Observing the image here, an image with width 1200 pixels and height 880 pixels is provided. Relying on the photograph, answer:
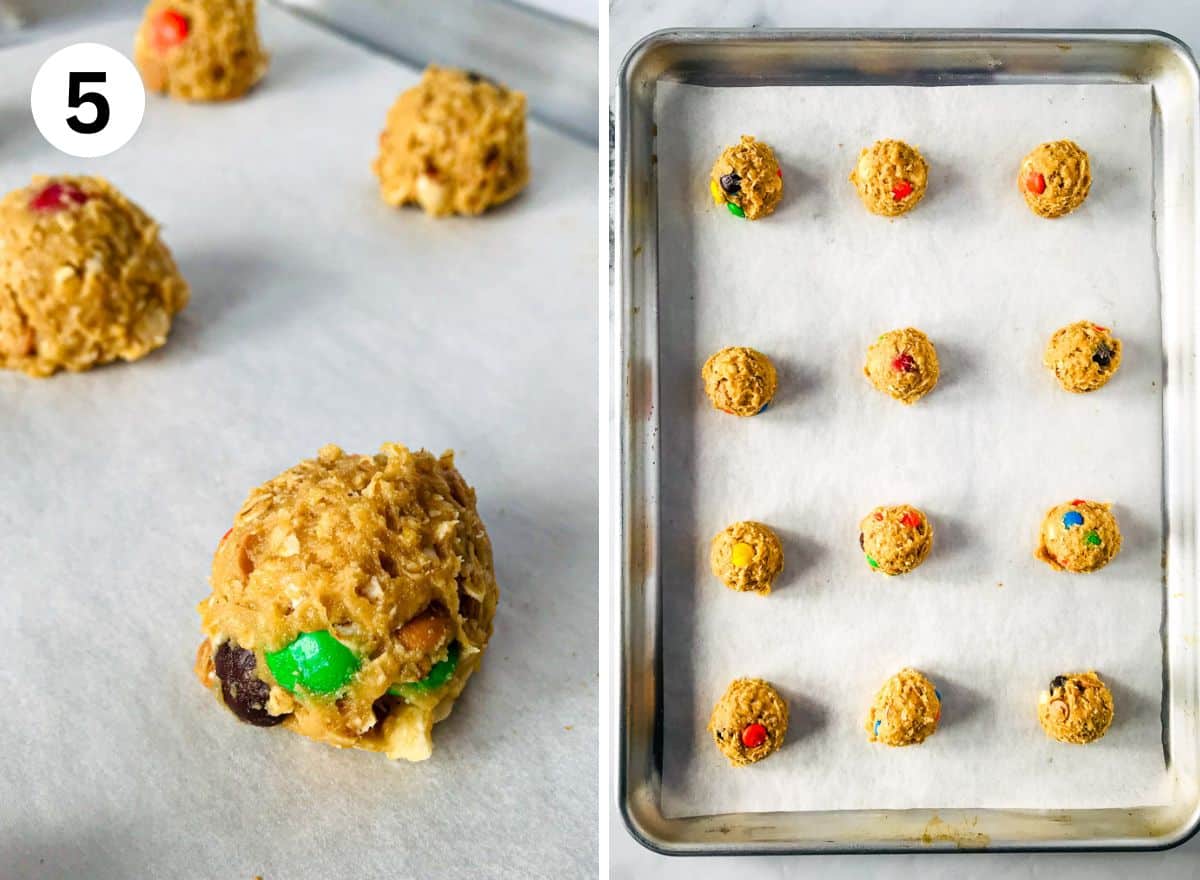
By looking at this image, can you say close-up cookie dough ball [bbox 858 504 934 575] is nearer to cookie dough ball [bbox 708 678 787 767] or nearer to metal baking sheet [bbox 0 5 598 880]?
cookie dough ball [bbox 708 678 787 767]

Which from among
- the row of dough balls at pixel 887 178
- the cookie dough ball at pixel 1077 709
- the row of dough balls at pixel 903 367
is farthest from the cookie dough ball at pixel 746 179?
the cookie dough ball at pixel 1077 709

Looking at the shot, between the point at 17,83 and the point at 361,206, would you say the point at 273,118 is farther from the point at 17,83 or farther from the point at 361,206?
the point at 17,83

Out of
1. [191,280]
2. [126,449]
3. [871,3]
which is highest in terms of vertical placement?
[871,3]

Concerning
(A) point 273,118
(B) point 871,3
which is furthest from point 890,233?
(A) point 273,118

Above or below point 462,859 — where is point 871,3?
above

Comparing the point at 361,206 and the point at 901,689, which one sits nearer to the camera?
the point at 901,689

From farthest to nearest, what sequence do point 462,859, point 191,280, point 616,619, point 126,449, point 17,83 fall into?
point 17,83
point 191,280
point 126,449
point 462,859
point 616,619

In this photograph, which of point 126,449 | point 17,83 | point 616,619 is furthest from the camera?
point 17,83
